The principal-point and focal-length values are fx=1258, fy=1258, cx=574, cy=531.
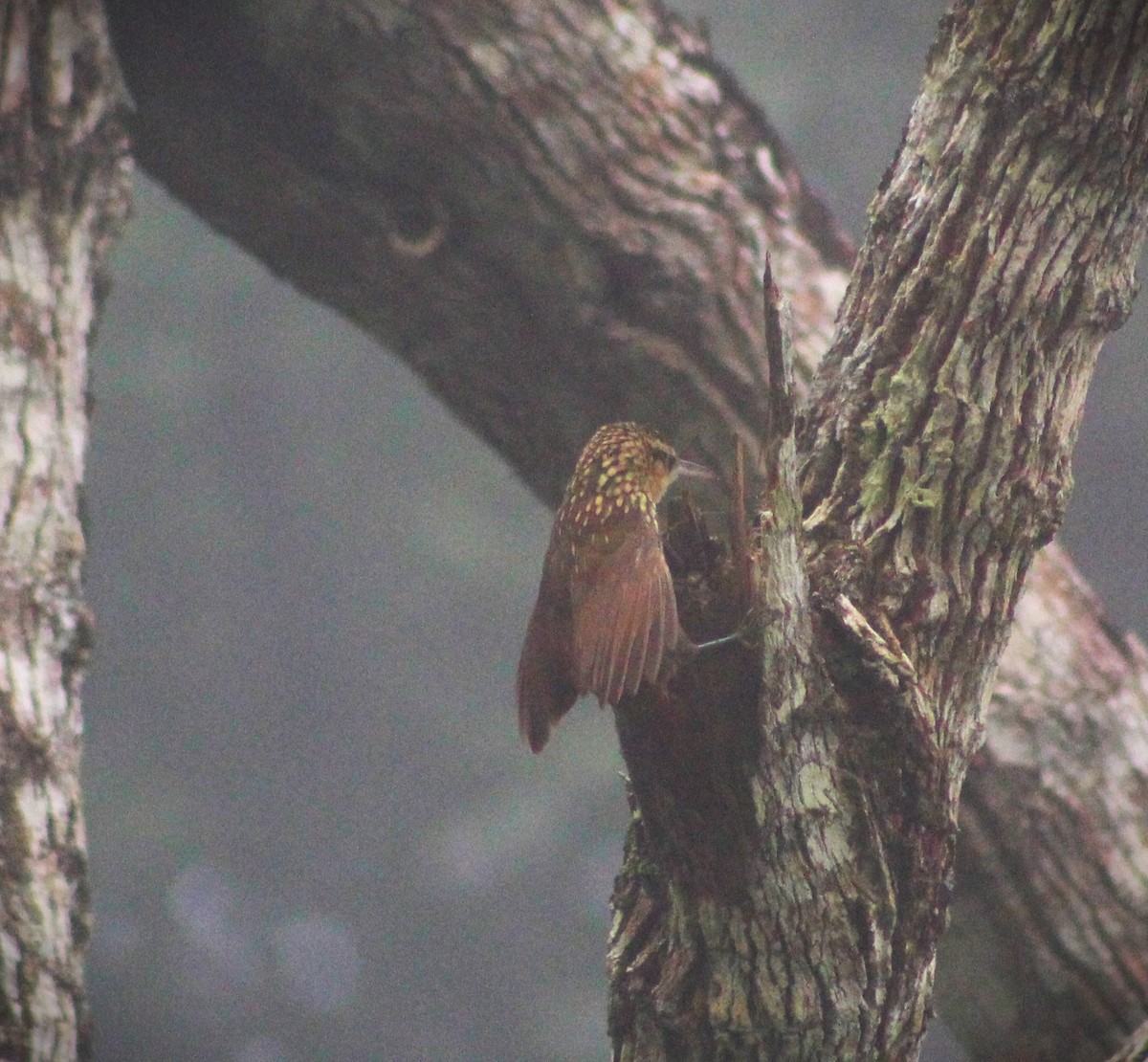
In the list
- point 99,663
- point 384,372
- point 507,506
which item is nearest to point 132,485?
point 99,663

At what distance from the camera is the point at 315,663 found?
550 cm

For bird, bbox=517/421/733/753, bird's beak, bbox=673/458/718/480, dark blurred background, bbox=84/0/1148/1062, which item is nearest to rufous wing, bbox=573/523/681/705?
bird, bbox=517/421/733/753

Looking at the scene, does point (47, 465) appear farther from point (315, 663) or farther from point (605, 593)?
point (315, 663)

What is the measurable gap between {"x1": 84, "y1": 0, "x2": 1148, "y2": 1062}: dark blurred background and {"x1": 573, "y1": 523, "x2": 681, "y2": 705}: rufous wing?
12.9 feet

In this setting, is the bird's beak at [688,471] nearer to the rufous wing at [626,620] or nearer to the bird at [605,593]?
the bird at [605,593]

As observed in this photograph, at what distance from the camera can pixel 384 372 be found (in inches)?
222

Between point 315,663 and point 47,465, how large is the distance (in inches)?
150

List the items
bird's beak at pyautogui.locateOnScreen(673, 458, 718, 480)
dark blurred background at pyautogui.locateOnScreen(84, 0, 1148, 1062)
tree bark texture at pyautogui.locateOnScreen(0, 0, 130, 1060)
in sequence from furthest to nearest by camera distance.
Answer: dark blurred background at pyautogui.locateOnScreen(84, 0, 1148, 1062) < bird's beak at pyautogui.locateOnScreen(673, 458, 718, 480) < tree bark texture at pyautogui.locateOnScreen(0, 0, 130, 1060)

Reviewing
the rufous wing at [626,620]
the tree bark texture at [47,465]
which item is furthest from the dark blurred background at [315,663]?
the rufous wing at [626,620]

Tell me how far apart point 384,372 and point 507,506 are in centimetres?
82

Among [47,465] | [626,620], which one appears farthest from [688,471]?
[47,465]

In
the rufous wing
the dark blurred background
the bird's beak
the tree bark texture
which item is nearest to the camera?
the rufous wing

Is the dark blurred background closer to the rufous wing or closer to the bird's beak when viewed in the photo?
the bird's beak

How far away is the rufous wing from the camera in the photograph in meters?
1.30
